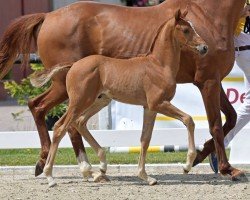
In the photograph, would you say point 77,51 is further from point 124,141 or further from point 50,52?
point 124,141

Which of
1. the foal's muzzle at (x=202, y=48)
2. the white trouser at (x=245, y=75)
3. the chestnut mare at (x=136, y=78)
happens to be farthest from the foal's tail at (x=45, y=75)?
the white trouser at (x=245, y=75)

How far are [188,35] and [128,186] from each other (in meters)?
1.55

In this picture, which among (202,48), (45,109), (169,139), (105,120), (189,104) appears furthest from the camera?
(105,120)

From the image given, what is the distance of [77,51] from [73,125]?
789mm

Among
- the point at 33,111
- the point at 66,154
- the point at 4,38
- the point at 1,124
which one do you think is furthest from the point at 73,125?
the point at 1,124

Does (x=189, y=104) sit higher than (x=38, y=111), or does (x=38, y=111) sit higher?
(x=38, y=111)

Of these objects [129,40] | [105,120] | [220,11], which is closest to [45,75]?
[129,40]

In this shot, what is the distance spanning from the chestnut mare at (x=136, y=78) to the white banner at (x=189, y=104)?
2.98 meters

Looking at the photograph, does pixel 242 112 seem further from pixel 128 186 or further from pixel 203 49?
pixel 128 186

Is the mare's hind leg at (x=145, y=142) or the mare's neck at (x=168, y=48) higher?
the mare's neck at (x=168, y=48)

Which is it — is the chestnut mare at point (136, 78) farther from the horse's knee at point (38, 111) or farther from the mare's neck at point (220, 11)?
the horse's knee at point (38, 111)

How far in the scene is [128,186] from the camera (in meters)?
9.11

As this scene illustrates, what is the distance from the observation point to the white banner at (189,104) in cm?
1211

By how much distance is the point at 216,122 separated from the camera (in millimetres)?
9594
